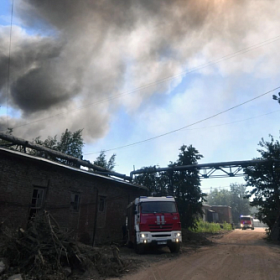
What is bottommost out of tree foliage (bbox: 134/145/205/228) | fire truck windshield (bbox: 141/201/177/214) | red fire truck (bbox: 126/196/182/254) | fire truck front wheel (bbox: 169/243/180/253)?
fire truck front wheel (bbox: 169/243/180/253)

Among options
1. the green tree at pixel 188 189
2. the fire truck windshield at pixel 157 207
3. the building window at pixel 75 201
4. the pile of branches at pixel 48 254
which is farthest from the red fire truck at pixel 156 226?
the green tree at pixel 188 189

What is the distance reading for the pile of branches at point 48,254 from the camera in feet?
19.7

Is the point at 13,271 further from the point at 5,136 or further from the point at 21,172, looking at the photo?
the point at 5,136

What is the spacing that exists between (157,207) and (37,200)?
5.87 m

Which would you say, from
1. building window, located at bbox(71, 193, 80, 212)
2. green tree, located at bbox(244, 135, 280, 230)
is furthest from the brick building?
green tree, located at bbox(244, 135, 280, 230)

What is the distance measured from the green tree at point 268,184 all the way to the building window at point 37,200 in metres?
16.3

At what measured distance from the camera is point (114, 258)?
7.92 m

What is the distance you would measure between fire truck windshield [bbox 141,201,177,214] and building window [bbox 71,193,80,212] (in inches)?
165

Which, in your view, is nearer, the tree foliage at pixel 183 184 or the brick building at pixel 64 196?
the brick building at pixel 64 196

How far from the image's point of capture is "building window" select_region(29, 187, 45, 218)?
11.1 metres

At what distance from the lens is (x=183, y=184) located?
2169 cm

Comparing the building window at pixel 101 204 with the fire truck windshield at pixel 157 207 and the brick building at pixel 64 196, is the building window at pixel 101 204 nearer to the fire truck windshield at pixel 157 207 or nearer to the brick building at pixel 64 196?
the brick building at pixel 64 196

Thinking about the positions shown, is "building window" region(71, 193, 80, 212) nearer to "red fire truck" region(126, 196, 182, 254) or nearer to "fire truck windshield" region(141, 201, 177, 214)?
"red fire truck" region(126, 196, 182, 254)

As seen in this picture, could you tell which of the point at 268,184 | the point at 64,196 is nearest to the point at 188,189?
the point at 268,184
